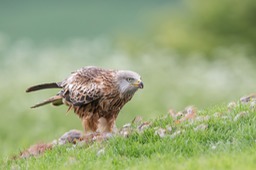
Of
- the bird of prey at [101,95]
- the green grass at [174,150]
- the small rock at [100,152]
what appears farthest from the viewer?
the bird of prey at [101,95]

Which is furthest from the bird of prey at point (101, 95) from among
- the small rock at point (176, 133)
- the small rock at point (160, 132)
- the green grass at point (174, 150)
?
the small rock at point (176, 133)

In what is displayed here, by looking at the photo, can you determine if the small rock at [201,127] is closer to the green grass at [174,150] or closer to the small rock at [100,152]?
the green grass at [174,150]

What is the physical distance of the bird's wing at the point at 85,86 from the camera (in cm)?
976

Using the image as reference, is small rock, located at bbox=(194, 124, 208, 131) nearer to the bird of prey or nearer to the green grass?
the green grass

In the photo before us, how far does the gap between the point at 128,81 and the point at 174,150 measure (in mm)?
1874

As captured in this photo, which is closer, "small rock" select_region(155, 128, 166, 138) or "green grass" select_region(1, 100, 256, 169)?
"green grass" select_region(1, 100, 256, 169)

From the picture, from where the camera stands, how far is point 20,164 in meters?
8.52

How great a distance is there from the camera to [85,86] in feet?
32.6

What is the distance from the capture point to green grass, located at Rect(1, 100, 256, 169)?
732 cm

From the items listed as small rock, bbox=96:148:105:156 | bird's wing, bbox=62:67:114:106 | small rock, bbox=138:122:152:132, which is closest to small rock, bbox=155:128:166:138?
small rock, bbox=138:122:152:132

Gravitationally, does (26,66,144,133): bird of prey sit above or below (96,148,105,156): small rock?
above

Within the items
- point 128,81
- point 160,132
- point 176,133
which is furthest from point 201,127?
point 128,81

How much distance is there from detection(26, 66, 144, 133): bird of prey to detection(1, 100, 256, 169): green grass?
84 centimetres

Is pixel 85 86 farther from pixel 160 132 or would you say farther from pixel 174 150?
pixel 174 150
